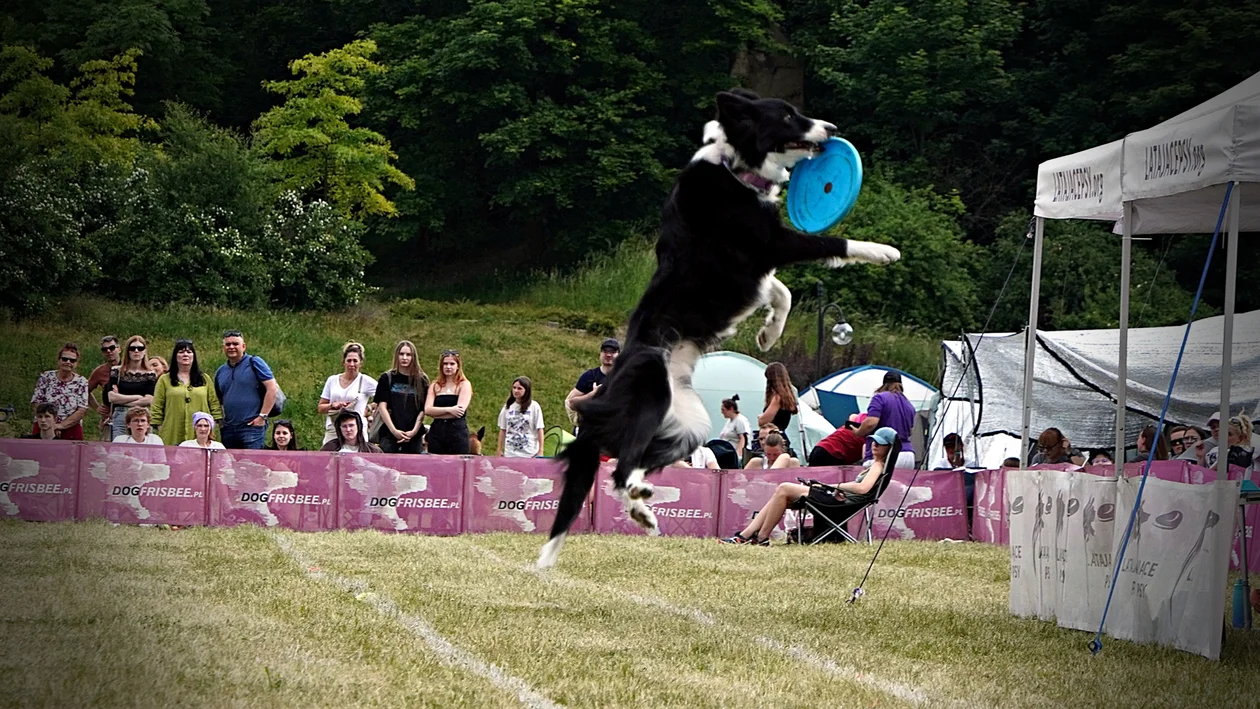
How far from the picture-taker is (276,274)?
2584cm

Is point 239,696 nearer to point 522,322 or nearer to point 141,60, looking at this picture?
point 522,322

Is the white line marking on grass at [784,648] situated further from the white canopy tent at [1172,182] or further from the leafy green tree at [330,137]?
the leafy green tree at [330,137]

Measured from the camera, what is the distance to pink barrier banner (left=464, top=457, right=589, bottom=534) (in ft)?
38.5

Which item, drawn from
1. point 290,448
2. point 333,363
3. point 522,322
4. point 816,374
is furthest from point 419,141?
point 290,448

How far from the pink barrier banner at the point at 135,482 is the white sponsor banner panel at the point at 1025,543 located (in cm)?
706

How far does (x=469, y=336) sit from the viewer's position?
26219 mm

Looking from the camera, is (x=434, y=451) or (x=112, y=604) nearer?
(x=112, y=604)

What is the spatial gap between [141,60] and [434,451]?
60.5 ft

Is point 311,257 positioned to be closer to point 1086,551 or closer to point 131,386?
point 131,386

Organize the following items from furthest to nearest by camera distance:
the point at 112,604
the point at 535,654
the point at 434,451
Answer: the point at 434,451, the point at 112,604, the point at 535,654

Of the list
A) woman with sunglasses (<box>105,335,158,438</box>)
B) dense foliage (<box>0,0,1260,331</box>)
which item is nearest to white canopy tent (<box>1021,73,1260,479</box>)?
woman with sunglasses (<box>105,335,158,438</box>)

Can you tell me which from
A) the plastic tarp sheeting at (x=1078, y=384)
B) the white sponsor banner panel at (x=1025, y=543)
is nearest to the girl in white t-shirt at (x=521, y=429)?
the plastic tarp sheeting at (x=1078, y=384)

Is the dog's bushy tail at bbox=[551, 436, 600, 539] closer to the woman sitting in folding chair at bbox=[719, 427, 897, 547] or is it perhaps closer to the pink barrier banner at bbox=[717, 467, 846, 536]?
the woman sitting in folding chair at bbox=[719, 427, 897, 547]

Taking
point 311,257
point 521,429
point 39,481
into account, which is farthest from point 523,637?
point 311,257
